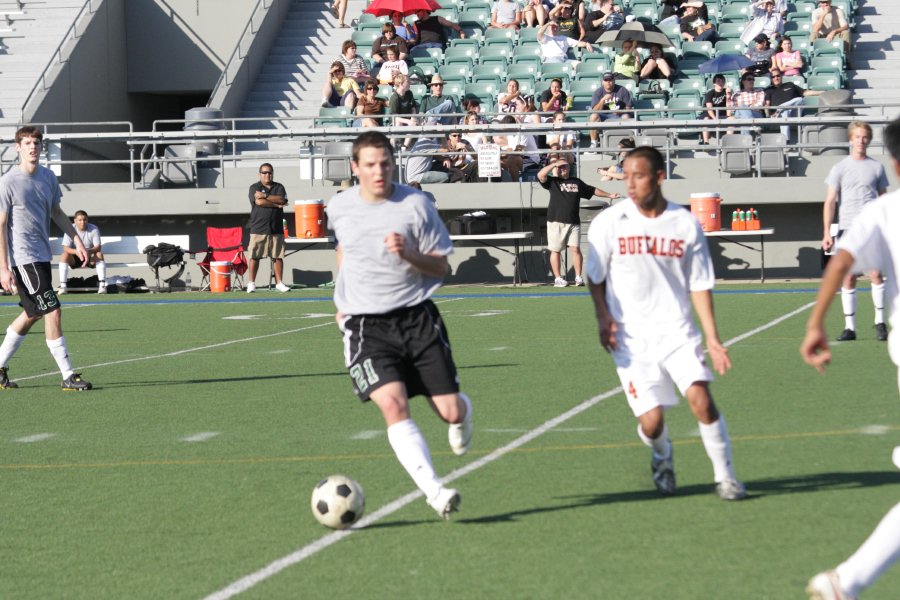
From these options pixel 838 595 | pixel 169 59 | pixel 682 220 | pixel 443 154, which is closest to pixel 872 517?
pixel 682 220

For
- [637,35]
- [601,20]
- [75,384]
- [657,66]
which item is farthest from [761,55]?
[75,384]

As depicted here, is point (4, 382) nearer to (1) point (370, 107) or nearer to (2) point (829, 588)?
(2) point (829, 588)

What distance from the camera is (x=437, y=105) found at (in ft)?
94.9

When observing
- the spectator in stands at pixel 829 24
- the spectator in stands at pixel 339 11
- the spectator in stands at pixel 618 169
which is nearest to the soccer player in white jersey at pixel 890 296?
the spectator in stands at pixel 618 169

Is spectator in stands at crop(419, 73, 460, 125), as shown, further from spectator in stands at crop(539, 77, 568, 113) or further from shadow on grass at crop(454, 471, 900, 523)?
shadow on grass at crop(454, 471, 900, 523)

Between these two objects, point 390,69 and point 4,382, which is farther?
point 390,69

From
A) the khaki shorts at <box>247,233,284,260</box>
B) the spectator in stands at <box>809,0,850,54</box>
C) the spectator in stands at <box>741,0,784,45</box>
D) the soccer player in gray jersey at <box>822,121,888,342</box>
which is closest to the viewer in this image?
the soccer player in gray jersey at <box>822,121,888,342</box>

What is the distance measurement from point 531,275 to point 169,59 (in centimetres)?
1323

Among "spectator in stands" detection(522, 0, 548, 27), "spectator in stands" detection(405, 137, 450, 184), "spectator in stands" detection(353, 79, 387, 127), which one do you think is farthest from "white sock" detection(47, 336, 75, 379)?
"spectator in stands" detection(522, 0, 548, 27)

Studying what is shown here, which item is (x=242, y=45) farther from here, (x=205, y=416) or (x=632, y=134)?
(x=205, y=416)

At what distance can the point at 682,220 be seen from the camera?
7.16 metres

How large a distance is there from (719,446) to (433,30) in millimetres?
26313

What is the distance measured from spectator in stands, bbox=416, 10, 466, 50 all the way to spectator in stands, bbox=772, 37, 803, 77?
6973 millimetres

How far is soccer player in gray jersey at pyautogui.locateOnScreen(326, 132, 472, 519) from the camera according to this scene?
22.5 feet
